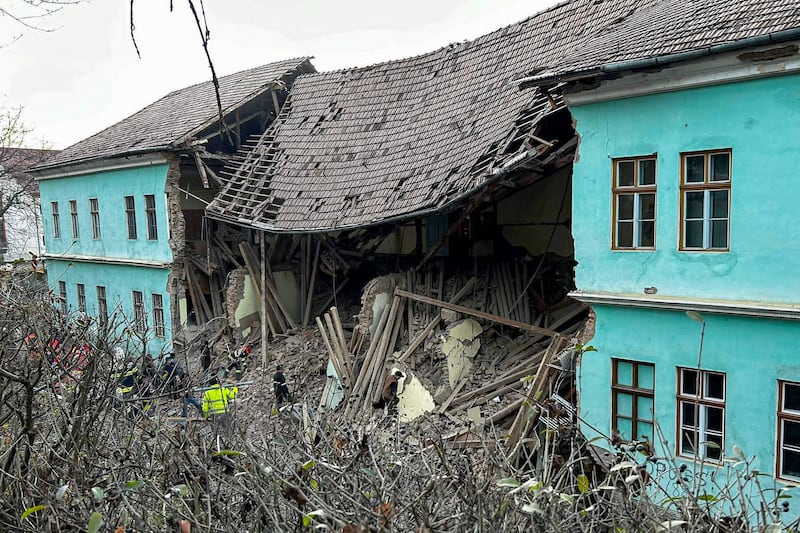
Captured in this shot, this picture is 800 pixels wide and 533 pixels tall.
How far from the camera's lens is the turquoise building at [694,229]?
796 cm

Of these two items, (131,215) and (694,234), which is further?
(131,215)

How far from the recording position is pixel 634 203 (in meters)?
9.30

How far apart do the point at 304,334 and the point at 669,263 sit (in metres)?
9.79

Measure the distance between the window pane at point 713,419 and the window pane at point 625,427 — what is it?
3.45 ft

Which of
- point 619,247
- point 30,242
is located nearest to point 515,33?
point 619,247

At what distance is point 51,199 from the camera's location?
24.0m

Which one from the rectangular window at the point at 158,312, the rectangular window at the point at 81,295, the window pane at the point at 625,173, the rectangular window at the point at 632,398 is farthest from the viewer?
the rectangular window at the point at 81,295

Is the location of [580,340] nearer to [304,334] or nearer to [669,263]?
[669,263]

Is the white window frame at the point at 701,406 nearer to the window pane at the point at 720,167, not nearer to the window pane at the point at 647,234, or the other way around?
the window pane at the point at 647,234

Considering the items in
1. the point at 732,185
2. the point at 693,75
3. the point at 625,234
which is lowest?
the point at 625,234

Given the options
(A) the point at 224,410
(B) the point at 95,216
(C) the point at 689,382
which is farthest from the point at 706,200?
(B) the point at 95,216

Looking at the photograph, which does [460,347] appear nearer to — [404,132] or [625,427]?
[625,427]

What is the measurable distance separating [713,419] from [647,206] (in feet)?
9.57

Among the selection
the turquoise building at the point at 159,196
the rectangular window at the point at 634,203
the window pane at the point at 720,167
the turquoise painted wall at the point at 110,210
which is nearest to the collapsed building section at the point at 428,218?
the turquoise building at the point at 159,196
